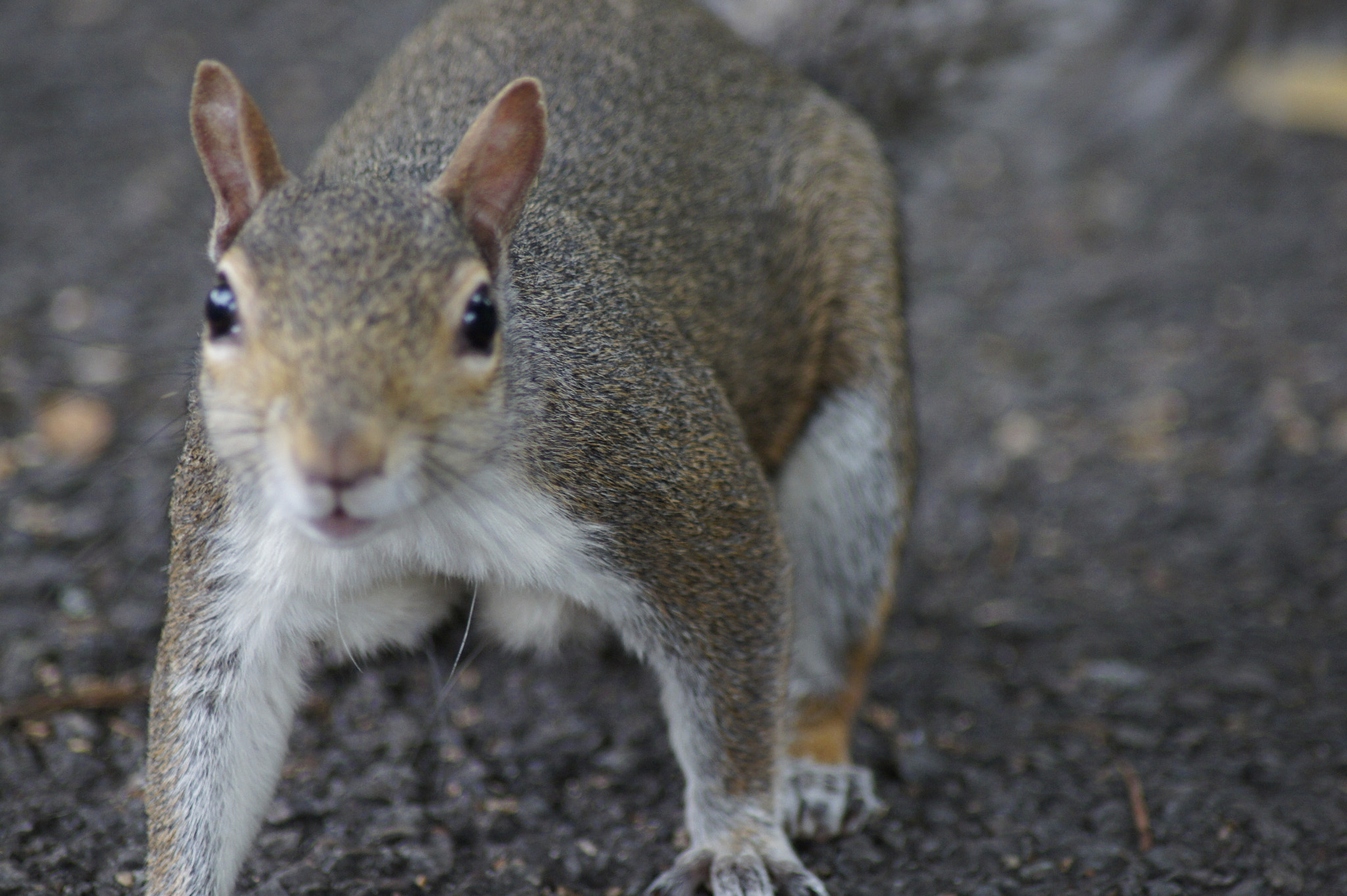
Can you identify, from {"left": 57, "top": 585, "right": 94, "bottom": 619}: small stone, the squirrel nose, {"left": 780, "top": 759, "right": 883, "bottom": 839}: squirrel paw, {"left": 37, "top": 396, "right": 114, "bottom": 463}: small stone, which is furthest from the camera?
{"left": 37, "top": 396, "right": 114, "bottom": 463}: small stone

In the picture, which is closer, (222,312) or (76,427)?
(222,312)

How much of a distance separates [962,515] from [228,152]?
222 centimetres

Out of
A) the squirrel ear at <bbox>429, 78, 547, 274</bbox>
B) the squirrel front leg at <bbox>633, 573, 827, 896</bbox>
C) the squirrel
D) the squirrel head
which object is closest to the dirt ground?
→ the squirrel front leg at <bbox>633, 573, 827, 896</bbox>

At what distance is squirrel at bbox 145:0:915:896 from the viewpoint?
57.5 inches

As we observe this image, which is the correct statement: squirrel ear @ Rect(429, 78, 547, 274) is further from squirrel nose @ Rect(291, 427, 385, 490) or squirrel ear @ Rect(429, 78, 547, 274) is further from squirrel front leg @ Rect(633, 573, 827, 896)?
squirrel front leg @ Rect(633, 573, 827, 896)

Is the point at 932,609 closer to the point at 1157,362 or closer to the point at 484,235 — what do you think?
the point at 1157,362

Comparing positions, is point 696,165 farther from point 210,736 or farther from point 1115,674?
point 1115,674

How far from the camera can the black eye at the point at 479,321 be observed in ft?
4.93

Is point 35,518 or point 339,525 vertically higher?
point 339,525

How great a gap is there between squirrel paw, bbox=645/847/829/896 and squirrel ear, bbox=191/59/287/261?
115cm

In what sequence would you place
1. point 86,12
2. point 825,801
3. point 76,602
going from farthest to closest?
point 86,12 < point 76,602 < point 825,801

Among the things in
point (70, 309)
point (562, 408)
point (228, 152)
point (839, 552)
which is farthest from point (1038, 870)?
point (70, 309)

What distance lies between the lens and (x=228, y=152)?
5.37 feet

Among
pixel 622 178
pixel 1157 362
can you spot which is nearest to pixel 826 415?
pixel 622 178
